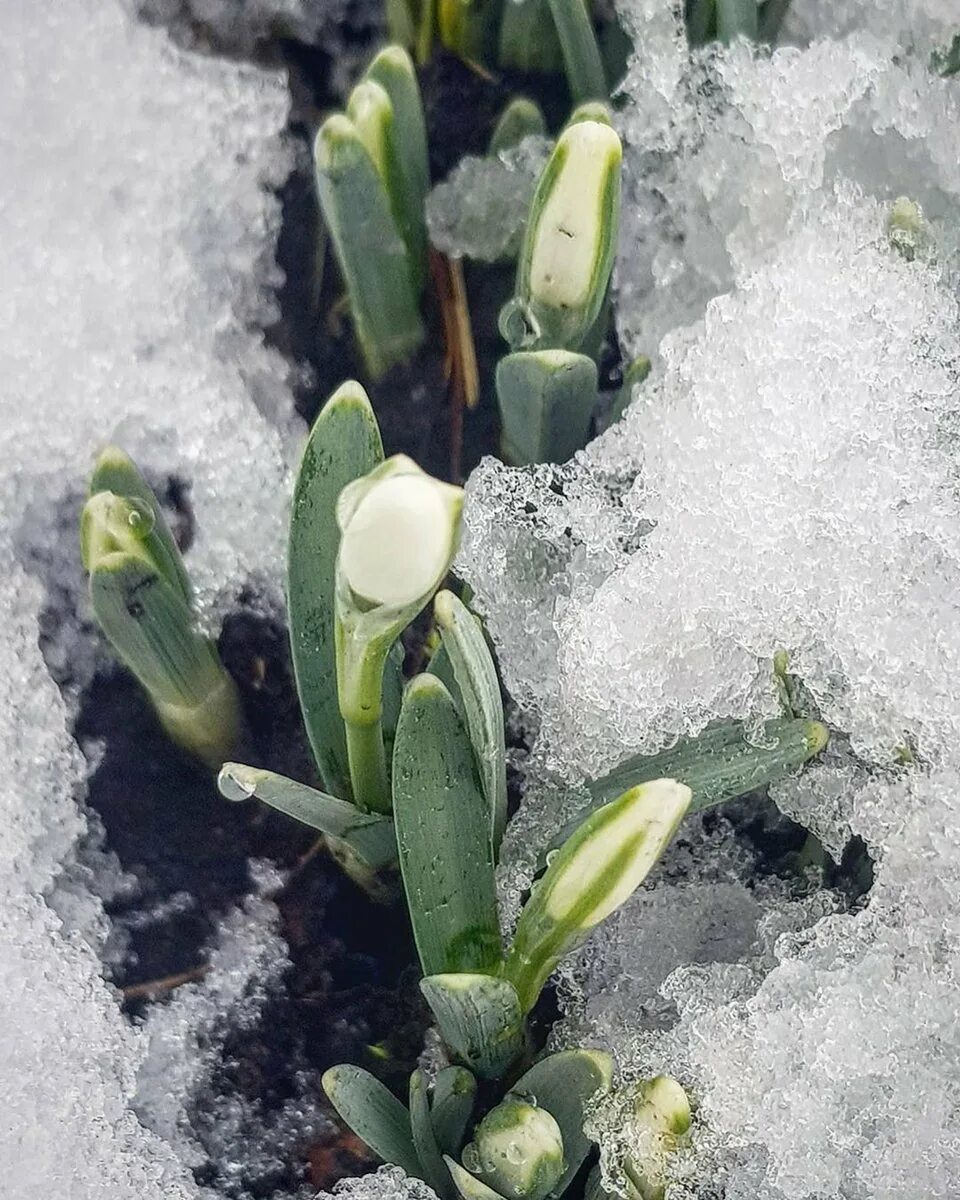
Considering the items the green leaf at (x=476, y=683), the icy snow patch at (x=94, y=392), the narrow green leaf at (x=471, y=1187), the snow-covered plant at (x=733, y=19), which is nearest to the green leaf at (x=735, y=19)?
the snow-covered plant at (x=733, y=19)

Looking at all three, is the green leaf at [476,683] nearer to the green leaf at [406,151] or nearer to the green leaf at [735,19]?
the green leaf at [406,151]

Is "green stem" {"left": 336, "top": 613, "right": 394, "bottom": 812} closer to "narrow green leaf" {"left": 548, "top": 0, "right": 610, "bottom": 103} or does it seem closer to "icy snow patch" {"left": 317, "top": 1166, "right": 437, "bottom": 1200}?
"icy snow patch" {"left": 317, "top": 1166, "right": 437, "bottom": 1200}

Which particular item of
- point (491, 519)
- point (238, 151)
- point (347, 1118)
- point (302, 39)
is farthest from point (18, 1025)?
point (302, 39)

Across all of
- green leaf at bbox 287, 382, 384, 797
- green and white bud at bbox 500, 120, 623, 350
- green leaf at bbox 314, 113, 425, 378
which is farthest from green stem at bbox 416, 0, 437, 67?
green leaf at bbox 287, 382, 384, 797

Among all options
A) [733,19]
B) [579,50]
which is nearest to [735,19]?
[733,19]

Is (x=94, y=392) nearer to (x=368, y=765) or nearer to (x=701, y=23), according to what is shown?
(x=368, y=765)

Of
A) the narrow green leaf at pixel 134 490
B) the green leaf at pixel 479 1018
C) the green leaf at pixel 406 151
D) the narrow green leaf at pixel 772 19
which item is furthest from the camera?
the narrow green leaf at pixel 772 19

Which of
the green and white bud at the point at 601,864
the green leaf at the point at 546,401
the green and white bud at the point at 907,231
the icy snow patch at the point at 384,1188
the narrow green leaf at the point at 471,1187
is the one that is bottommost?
the icy snow patch at the point at 384,1188
